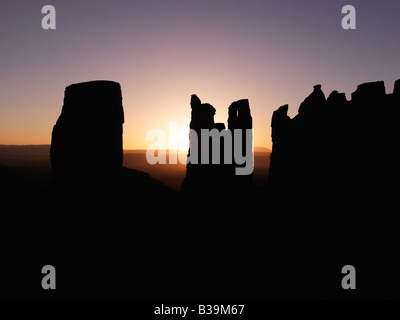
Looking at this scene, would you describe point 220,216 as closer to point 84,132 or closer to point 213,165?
point 213,165

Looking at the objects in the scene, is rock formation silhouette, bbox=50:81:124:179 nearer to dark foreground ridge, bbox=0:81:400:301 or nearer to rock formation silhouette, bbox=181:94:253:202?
dark foreground ridge, bbox=0:81:400:301

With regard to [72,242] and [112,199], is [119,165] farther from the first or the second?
[72,242]

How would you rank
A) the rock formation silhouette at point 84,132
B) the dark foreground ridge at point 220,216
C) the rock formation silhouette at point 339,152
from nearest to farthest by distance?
the dark foreground ridge at point 220,216 < the rock formation silhouette at point 339,152 < the rock formation silhouette at point 84,132

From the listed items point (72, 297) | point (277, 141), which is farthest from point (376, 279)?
point (72, 297)

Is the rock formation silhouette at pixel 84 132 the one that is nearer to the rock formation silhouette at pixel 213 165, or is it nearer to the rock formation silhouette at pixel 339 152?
the rock formation silhouette at pixel 213 165

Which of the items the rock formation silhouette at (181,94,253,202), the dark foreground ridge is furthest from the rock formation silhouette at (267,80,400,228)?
the rock formation silhouette at (181,94,253,202)

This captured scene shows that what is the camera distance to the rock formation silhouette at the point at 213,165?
162ft

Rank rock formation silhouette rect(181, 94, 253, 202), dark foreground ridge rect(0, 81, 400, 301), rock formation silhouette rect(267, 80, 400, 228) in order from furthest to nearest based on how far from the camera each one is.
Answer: rock formation silhouette rect(181, 94, 253, 202), rock formation silhouette rect(267, 80, 400, 228), dark foreground ridge rect(0, 81, 400, 301)

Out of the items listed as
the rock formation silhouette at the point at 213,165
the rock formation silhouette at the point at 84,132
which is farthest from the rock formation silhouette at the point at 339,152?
the rock formation silhouette at the point at 84,132

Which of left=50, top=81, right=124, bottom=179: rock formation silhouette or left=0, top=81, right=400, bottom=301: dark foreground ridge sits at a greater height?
left=50, top=81, right=124, bottom=179: rock formation silhouette

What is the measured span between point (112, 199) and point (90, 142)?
1014cm

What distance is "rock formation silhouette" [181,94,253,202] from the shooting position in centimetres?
4942

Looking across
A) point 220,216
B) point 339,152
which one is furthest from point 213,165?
point 339,152
